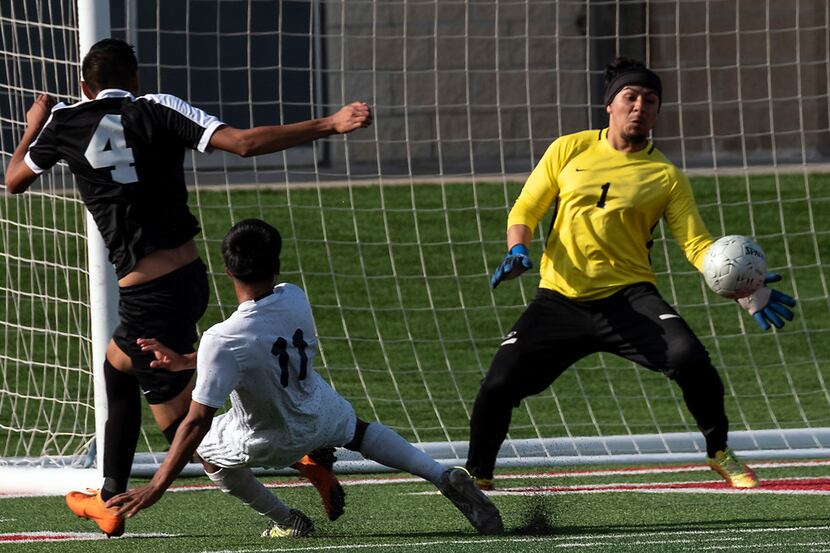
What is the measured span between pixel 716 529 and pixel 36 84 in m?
4.33

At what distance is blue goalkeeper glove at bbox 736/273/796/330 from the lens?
5.89 m

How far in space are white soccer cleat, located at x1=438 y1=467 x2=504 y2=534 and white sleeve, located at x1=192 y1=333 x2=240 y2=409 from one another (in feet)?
2.93

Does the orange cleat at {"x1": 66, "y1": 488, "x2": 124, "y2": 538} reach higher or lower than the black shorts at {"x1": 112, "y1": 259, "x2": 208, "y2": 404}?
lower

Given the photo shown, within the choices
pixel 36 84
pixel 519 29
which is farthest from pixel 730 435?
pixel 519 29

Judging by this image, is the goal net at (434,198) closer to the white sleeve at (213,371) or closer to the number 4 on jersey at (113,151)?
the number 4 on jersey at (113,151)

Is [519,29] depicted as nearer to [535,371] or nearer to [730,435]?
[730,435]

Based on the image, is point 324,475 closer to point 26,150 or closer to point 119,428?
point 119,428

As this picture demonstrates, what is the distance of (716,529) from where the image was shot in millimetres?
5547

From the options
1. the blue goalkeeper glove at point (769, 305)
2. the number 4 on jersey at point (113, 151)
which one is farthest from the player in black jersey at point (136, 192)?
the blue goalkeeper glove at point (769, 305)

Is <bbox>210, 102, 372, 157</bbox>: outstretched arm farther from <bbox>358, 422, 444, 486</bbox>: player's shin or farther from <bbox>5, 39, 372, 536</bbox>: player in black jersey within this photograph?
<bbox>358, 422, 444, 486</bbox>: player's shin

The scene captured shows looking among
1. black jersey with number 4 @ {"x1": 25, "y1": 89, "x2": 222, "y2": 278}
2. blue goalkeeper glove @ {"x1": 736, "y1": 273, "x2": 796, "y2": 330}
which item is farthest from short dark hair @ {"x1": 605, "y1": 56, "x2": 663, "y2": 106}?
black jersey with number 4 @ {"x1": 25, "y1": 89, "x2": 222, "y2": 278}

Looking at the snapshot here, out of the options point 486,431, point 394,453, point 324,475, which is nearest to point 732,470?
point 486,431

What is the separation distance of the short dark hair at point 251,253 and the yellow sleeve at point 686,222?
6.35ft

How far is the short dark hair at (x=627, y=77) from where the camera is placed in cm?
619
